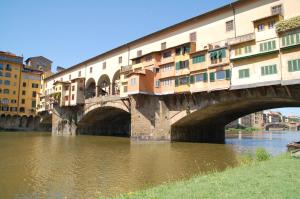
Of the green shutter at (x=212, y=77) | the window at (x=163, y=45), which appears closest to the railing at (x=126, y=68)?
the window at (x=163, y=45)

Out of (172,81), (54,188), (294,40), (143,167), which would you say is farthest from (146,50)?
(54,188)

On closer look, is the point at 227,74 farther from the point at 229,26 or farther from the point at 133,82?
the point at 133,82

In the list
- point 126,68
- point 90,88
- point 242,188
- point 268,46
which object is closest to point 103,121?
point 90,88

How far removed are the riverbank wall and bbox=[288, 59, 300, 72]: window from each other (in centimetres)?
7350

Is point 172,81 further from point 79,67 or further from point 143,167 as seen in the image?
point 79,67

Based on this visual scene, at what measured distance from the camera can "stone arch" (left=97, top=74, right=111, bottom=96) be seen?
51756 mm

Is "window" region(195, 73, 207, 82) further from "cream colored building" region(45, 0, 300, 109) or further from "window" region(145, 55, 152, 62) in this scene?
"window" region(145, 55, 152, 62)

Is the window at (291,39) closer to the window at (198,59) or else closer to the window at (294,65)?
the window at (294,65)

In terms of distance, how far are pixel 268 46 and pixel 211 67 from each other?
6712 mm

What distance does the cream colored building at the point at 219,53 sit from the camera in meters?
24.5

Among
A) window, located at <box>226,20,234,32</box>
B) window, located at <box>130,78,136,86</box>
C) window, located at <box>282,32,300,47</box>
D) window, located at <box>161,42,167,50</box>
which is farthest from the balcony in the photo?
window, located at <box>130,78,136,86</box>

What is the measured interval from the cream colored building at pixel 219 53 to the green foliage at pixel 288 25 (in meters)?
0.39

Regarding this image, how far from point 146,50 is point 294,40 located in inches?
857

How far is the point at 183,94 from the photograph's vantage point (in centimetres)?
3366
